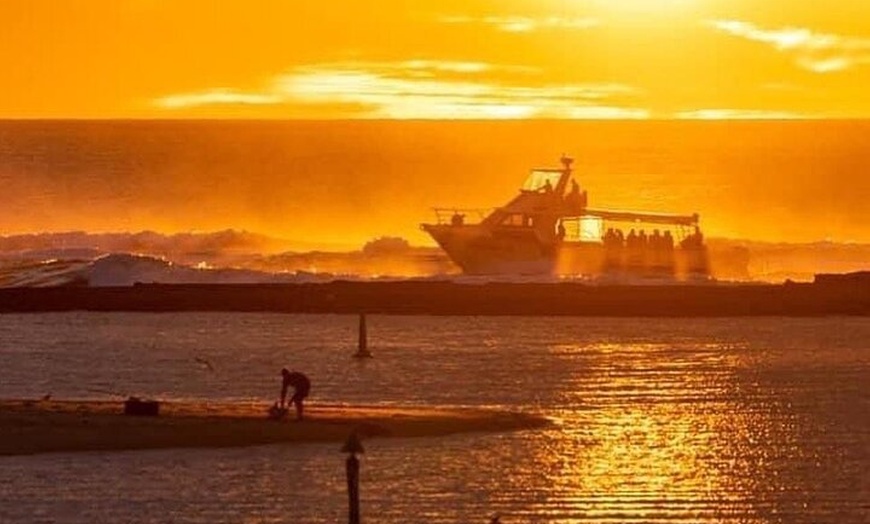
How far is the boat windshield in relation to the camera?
94.5 metres

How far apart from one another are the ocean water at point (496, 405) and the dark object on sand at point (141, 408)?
3.02m

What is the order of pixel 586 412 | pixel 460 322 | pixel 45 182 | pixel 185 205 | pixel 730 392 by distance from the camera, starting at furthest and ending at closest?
pixel 45 182 < pixel 185 205 < pixel 460 322 < pixel 730 392 < pixel 586 412

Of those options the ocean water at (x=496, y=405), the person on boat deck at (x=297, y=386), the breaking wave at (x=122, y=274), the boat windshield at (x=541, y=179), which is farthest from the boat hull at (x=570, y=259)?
the person on boat deck at (x=297, y=386)

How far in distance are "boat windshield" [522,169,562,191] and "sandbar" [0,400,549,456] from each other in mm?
42687

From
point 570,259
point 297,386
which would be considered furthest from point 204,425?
point 570,259

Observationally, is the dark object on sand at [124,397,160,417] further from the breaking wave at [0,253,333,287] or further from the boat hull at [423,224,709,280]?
the boat hull at [423,224,709,280]

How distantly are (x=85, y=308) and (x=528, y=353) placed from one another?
1766 cm

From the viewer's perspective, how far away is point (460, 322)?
7575 centimetres

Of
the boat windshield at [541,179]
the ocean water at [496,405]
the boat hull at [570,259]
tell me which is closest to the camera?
the ocean water at [496,405]

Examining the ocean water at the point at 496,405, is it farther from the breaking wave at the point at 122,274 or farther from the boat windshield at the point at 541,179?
the boat windshield at the point at 541,179

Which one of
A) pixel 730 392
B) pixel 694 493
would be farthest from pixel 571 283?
pixel 694 493

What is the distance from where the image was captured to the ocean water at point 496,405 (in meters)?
42.3

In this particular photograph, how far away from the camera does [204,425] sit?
159 feet

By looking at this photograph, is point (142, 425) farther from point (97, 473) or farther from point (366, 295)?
point (366, 295)
